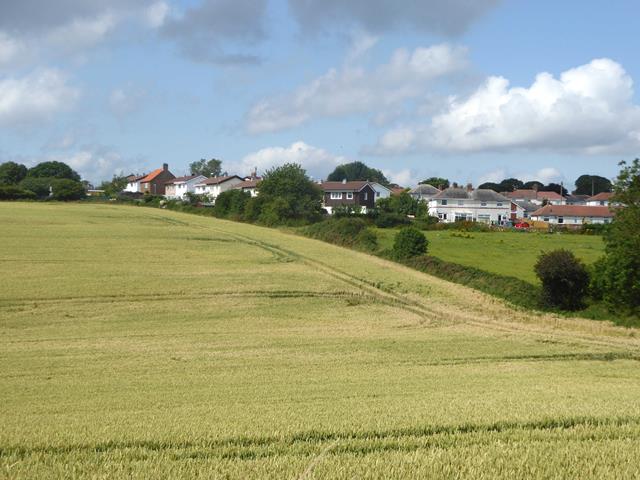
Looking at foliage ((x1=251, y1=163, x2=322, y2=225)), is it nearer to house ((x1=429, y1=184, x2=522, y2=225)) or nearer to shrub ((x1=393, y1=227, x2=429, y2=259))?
shrub ((x1=393, y1=227, x2=429, y2=259))

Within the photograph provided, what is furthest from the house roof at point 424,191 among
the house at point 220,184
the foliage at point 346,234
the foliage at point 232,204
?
the foliage at point 346,234

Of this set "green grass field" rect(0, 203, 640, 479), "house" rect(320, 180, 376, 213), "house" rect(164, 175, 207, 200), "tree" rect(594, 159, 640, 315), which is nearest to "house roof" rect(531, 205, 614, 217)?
"house" rect(320, 180, 376, 213)

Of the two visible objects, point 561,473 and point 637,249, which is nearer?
point 561,473

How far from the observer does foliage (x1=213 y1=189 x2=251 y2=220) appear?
10300 cm

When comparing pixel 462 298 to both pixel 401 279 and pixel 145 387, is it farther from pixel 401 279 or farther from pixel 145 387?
pixel 145 387

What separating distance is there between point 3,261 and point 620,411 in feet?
135

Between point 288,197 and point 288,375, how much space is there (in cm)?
8447

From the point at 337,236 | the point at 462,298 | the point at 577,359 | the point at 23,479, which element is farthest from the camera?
the point at 337,236

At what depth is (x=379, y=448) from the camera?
834 cm

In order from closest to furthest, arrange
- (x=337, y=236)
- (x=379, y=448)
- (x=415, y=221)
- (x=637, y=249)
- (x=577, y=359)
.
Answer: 1. (x=379, y=448)
2. (x=577, y=359)
3. (x=637, y=249)
4. (x=337, y=236)
5. (x=415, y=221)

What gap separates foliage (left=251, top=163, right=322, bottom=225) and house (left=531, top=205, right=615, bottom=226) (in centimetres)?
5344

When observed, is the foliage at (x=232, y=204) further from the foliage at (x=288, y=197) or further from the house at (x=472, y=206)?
the house at (x=472, y=206)

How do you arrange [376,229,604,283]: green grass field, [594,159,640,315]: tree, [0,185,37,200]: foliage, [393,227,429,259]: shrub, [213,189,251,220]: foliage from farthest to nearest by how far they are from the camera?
[0,185,37,200]: foliage
[213,189,251,220]: foliage
[393,227,429,259]: shrub
[376,229,604,283]: green grass field
[594,159,640,315]: tree

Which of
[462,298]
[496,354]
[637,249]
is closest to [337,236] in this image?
[462,298]
